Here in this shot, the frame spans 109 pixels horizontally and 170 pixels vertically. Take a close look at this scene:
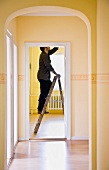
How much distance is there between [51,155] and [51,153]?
0.40ft

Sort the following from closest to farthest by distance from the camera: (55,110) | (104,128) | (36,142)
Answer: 1. (104,128)
2. (36,142)
3. (55,110)

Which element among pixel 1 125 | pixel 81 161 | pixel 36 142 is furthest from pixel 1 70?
pixel 36 142

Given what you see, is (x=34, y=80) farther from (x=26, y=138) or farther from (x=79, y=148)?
(x=79, y=148)

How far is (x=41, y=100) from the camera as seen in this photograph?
777 cm

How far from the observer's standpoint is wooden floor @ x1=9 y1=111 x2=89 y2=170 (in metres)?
3.65

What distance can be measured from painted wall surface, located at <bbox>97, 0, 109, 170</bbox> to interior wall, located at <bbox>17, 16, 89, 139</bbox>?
2.22 metres

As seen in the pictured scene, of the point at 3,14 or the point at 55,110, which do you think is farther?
the point at 55,110

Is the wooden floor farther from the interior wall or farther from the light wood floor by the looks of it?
the interior wall

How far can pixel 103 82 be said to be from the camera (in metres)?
2.79

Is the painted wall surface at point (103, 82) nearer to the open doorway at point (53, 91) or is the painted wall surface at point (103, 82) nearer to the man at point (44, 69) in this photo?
the man at point (44, 69)

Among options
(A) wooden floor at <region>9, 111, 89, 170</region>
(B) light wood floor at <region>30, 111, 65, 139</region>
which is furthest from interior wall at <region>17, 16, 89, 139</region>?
(B) light wood floor at <region>30, 111, 65, 139</region>

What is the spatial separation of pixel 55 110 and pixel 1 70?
5.77 m

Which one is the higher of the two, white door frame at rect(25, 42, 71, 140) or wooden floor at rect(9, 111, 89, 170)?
white door frame at rect(25, 42, 71, 140)

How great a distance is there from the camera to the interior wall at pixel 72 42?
5.07 metres
